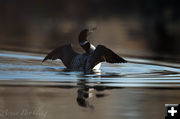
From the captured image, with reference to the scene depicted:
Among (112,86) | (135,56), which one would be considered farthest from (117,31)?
(112,86)

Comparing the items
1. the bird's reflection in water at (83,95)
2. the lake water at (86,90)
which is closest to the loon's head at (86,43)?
the lake water at (86,90)

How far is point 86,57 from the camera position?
44.2 ft

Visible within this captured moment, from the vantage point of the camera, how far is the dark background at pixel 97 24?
63.3 feet

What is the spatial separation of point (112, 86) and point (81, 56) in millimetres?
2519

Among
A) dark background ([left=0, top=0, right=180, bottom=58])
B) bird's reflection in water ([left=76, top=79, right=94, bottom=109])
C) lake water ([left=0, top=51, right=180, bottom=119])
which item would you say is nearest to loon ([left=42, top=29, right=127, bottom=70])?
lake water ([left=0, top=51, right=180, bottom=119])

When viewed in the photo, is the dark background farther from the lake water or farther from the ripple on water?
the lake water

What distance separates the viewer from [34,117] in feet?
28.7

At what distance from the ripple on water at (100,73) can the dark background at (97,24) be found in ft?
7.93

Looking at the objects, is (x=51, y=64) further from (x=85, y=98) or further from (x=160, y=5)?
(x=160, y=5)

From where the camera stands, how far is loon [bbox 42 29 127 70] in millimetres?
12945

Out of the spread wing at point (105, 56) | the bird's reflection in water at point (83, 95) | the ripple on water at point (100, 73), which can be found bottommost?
the bird's reflection in water at point (83, 95)

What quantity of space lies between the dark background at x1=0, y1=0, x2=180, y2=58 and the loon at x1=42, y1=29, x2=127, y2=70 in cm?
306

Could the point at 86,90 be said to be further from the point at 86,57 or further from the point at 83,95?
the point at 86,57

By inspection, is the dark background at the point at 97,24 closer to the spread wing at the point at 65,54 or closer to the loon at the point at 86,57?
the spread wing at the point at 65,54
